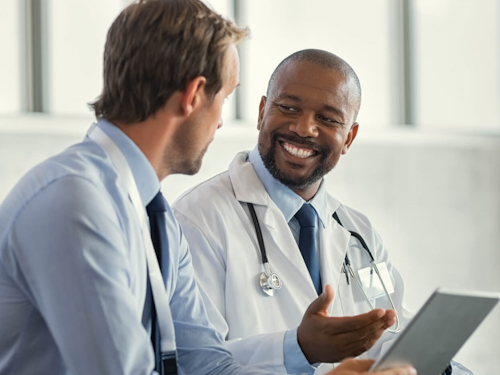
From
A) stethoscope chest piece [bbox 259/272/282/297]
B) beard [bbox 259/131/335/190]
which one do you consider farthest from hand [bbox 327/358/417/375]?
beard [bbox 259/131/335/190]

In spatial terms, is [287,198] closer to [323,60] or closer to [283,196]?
[283,196]

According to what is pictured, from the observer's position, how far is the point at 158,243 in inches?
59.8

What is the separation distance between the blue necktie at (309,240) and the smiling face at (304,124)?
8cm

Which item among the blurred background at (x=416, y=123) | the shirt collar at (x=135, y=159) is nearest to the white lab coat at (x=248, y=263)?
the shirt collar at (x=135, y=159)

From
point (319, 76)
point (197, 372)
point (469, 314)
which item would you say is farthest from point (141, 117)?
point (319, 76)

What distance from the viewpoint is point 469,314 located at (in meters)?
1.45

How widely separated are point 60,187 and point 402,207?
382cm

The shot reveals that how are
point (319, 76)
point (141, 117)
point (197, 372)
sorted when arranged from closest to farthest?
point (141, 117) → point (197, 372) → point (319, 76)

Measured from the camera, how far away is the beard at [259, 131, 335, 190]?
7.80 feet

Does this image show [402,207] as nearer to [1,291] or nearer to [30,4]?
[30,4]

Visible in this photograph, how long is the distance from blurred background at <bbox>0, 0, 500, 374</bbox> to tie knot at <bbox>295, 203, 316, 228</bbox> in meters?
1.67

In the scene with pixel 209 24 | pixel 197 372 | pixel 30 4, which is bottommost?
pixel 197 372

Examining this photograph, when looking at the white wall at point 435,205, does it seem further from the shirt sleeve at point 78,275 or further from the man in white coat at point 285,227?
the shirt sleeve at point 78,275

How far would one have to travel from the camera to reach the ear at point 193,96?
1.43m
